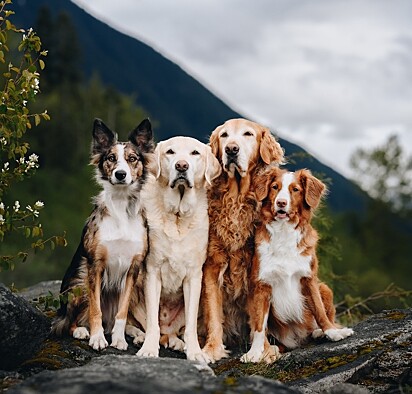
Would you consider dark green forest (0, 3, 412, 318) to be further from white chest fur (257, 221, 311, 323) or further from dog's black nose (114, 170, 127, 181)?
white chest fur (257, 221, 311, 323)

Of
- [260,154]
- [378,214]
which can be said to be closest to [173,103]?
[378,214]

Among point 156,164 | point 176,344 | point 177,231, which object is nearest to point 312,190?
point 177,231

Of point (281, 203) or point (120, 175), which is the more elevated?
point (120, 175)

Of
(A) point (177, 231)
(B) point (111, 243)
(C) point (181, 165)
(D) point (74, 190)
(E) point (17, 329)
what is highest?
(D) point (74, 190)

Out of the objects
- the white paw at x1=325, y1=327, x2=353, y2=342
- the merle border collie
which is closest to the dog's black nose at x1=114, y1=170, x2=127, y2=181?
the merle border collie

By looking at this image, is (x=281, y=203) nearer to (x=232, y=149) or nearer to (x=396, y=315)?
(x=232, y=149)

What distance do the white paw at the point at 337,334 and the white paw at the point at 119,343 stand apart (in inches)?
80.7

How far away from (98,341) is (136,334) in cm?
72

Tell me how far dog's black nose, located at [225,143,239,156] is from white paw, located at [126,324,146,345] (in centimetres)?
214

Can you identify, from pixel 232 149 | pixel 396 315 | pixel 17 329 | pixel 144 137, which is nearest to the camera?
pixel 17 329

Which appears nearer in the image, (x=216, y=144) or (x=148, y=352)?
(x=148, y=352)

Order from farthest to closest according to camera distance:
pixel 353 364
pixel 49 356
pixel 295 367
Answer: pixel 295 367 < pixel 49 356 < pixel 353 364

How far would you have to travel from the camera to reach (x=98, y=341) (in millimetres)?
6848

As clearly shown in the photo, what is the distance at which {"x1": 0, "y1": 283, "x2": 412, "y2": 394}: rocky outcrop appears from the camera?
4.36m
